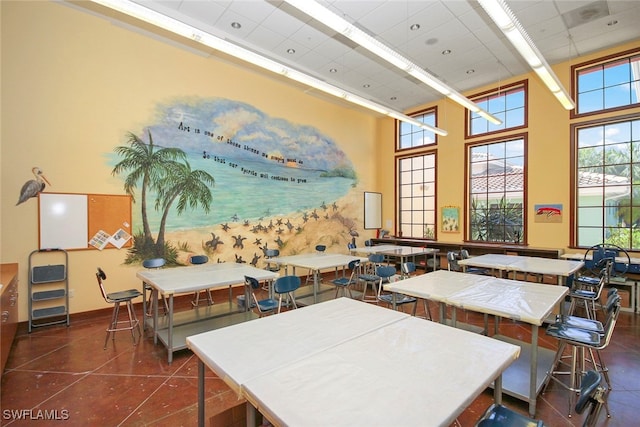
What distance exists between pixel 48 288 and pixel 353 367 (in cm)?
485

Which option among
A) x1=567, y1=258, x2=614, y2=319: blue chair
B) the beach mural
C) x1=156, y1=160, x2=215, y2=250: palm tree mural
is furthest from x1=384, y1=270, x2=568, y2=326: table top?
x1=156, y1=160, x2=215, y2=250: palm tree mural

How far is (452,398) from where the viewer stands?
121 cm

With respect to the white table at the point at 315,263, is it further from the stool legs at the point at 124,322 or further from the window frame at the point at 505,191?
the window frame at the point at 505,191

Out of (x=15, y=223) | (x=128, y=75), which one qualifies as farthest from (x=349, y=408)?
(x=128, y=75)

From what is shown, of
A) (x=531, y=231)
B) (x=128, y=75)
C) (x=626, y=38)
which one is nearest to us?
(x=128, y=75)

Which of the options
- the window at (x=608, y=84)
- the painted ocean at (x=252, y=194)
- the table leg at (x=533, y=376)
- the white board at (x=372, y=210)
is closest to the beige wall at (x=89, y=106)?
the window at (x=608, y=84)

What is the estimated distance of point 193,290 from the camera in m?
3.22

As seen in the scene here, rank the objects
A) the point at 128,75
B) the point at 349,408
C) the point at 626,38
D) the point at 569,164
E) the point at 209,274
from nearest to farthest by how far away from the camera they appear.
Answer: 1. the point at 349,408
2. the point at 209,274
3. the point at 128,75
4. the point at 626,38
5. the point at 569,164

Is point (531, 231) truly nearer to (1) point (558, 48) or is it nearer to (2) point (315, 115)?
(1) point (558, 48)

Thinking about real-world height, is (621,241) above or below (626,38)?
below

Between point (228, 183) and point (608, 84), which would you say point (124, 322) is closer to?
point (228, 183)

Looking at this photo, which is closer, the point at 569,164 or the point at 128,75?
the point at 128,75

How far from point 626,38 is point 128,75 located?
8.46m

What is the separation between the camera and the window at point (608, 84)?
5371 mm
